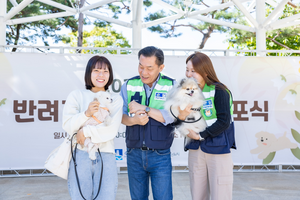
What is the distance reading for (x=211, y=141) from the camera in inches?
78.7

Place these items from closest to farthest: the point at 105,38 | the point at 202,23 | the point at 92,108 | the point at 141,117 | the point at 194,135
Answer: the point at 92,108 < the point at 141,117 < the point at 194,135 < the point at 202,23 < the point at 105,38

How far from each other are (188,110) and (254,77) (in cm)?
361

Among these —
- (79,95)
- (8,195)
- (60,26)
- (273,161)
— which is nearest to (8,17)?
(8,195)

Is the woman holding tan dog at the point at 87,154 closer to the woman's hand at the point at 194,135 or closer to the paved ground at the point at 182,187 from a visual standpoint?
the woman's hand at the point at 194,135

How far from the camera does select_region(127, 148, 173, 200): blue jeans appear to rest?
6.53ft

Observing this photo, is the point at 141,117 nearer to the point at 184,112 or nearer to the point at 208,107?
the point at 184,112

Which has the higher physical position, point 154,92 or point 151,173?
point 154,92

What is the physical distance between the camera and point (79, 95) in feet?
6.16

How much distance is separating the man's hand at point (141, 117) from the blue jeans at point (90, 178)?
0.38 metres

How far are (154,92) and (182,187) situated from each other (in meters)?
2.65

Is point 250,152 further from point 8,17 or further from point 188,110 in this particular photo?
point 8,17

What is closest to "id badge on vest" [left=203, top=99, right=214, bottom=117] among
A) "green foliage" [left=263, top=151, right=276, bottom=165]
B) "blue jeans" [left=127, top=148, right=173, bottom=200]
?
"blue jeans" [left=127, top=148, right=173, bottom=200]

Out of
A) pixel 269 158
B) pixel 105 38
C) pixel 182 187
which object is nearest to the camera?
pixel 182 187

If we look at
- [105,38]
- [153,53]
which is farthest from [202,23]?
[153,53]
